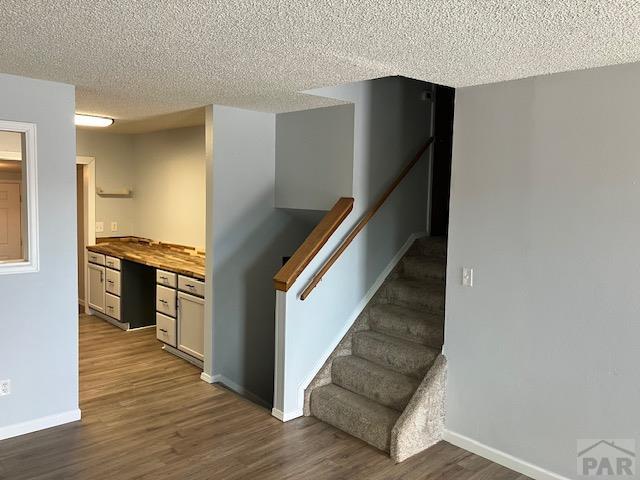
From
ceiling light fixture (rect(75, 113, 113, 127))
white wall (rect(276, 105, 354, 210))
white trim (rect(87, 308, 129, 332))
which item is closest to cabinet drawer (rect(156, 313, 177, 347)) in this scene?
white trim (rect(87, 308, 129, 332))

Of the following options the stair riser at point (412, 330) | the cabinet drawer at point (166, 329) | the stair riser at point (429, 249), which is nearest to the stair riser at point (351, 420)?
the stair riser at point (412, 330)

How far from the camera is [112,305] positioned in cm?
600

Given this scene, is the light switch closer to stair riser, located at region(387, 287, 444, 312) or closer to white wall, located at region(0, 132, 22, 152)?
stair riser, located at region(387, 287, 444, 312)

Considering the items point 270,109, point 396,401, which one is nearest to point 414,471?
point 396,401

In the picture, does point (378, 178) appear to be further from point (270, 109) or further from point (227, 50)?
point (227, 50)

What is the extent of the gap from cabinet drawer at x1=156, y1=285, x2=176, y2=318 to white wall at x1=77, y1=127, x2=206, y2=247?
32.8 inches

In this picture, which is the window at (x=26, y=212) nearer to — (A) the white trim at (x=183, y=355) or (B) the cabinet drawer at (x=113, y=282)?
(A) the white trim at (x=183, y=355)

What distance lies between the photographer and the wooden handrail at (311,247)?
3.62 meters

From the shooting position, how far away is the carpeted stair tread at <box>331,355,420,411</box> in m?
3.50

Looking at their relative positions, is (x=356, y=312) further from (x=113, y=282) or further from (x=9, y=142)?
(x=9, y=142)

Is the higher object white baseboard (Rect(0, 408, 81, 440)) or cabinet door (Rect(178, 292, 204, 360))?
cabinet door (Rect(178, 292, 204, 360))

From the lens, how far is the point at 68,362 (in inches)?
141

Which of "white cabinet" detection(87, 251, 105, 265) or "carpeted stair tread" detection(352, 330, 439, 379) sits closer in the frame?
"carpeted stair tread" detection(352, 330, 439, 379)

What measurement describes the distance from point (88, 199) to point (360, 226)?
12.7 feet
